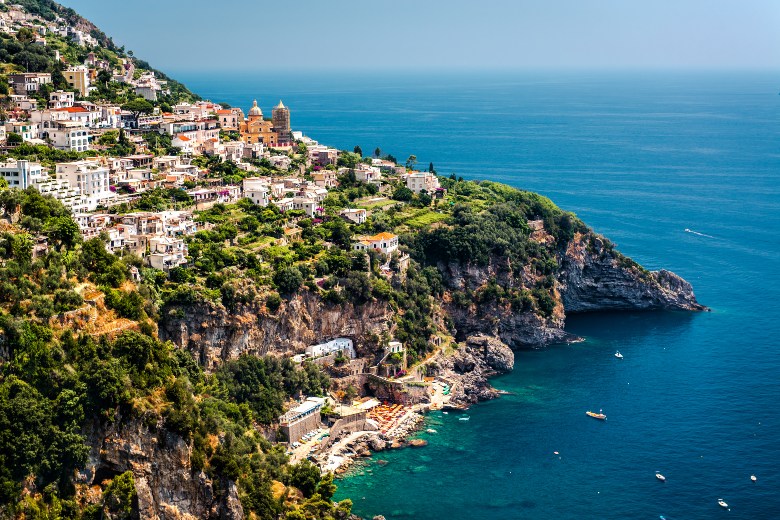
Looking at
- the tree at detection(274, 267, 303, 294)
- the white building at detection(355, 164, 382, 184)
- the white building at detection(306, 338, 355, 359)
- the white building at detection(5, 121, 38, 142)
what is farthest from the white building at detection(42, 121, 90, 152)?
the white building at detection(355, 164, 382, 184)

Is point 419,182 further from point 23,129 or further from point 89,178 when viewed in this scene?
point 23,129

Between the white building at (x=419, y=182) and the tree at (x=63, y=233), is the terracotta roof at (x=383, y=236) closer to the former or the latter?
the white building at (x=419, y=182)

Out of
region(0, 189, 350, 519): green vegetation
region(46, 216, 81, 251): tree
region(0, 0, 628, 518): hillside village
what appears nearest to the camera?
region(0, 189, 350, 519): green vegetation

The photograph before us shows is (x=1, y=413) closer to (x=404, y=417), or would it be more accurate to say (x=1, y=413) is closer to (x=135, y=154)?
(x=404, y=417)

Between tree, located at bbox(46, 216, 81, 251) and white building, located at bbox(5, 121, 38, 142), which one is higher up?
white building, located at bbox(5, 121, 38, 142)

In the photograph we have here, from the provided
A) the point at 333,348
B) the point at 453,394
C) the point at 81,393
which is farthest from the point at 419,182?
the point at 81,393

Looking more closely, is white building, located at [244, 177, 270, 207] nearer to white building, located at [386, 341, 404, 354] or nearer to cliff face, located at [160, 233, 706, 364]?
cliff face, located at [160, 233, 706, 364]

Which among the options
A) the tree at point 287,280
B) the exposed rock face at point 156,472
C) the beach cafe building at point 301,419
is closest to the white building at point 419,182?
the tree at point 287,280
